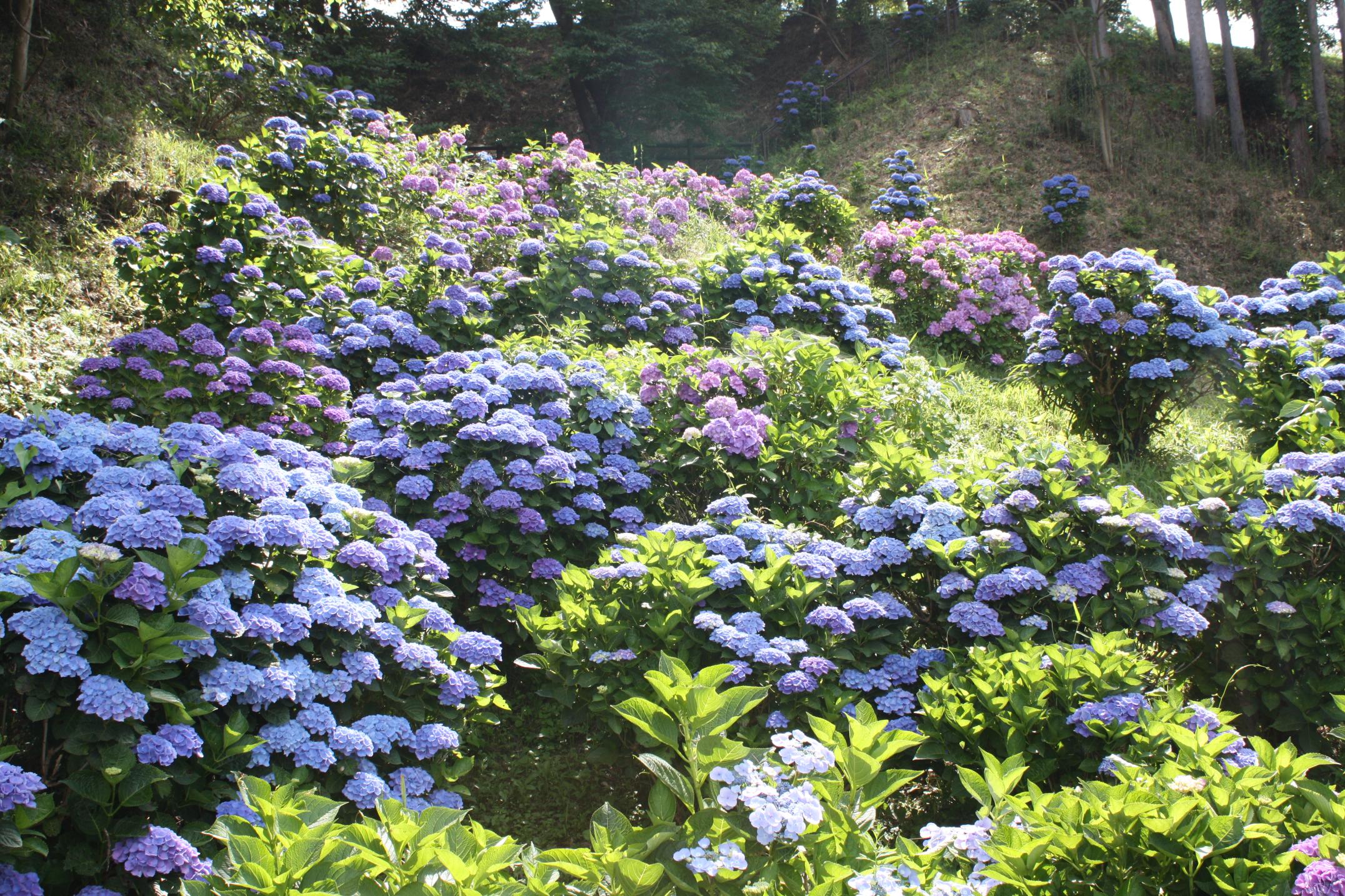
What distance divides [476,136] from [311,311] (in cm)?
1021

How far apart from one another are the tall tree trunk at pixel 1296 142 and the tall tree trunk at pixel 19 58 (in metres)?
15.8

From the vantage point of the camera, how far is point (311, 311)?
17.6 ft

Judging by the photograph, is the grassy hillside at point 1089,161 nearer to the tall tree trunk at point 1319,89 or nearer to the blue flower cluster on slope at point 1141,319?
A: the tall tree trunk at point 1319,89

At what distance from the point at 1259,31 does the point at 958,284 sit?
12761 mm

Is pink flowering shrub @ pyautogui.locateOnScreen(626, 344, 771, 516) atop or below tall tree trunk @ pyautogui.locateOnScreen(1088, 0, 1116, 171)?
below

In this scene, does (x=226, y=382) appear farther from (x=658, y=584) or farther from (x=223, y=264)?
(x=658, y=584)

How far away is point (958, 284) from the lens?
27.1ft

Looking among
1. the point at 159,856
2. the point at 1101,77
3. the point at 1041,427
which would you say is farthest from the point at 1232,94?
the point at 159,856

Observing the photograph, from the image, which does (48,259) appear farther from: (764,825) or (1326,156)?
(1326,156)

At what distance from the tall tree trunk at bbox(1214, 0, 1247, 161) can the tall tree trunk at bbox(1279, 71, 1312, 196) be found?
626mm

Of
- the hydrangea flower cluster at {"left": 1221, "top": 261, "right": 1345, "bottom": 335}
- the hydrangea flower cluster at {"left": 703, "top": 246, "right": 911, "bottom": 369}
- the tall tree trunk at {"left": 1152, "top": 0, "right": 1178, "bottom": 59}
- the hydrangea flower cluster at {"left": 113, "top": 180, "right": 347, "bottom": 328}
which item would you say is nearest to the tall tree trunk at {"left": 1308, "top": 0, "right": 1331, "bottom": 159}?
the tall tree trunk at {"left": 1152, "top": 0, "right": 1178, "bottom": 59}

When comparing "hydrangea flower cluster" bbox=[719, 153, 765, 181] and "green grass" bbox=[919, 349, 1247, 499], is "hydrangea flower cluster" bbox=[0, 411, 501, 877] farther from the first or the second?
"hydrangea flower cluster" bbox=[719, 153, 765, 181]

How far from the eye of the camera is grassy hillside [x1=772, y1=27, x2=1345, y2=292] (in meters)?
12.6

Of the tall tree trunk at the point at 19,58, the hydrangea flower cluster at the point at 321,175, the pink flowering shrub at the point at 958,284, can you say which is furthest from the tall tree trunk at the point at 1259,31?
the tall tree trunk at the point at 19,58
